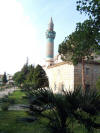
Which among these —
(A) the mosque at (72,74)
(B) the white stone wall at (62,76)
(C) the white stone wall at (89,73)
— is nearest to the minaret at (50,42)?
(B) the white stone wall at (62,76)

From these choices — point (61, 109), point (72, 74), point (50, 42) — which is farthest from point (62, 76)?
point (50, 42)

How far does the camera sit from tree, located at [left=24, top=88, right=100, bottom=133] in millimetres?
3756

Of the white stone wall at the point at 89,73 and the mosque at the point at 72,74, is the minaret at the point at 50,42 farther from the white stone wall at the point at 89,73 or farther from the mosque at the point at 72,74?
the white stone wall at the point at 89,73

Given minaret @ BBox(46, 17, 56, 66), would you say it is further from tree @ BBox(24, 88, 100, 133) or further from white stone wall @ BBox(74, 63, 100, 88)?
tree @ BBox(24, 88, 100, 133)

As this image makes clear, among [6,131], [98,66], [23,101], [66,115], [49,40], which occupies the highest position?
[49,40]

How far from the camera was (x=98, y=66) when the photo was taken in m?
26.2

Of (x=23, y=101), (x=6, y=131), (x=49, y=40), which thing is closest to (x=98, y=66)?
(x=6, y=131)

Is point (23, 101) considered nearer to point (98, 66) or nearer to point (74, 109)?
point (74, 109)

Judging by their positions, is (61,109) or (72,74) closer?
(61,109)

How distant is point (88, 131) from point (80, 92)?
43.1 inches

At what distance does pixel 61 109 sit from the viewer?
12.9 feet

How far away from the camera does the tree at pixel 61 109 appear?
3.76 m

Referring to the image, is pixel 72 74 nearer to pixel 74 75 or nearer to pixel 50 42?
pixel 74 75

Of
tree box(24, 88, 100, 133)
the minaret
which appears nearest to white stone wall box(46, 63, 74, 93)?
tree box(24, 88, 100, 133)
